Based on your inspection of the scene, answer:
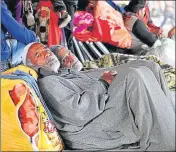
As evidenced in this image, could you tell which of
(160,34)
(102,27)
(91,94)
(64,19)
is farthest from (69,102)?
(160,34)

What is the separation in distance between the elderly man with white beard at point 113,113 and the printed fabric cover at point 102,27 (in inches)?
28.9

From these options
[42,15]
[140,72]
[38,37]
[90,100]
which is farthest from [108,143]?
[42,15]

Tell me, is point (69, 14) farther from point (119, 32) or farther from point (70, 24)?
point (119, 32)

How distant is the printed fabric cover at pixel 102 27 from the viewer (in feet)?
6.54

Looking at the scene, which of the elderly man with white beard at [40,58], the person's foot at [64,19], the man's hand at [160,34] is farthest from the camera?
the man's hand at [160,34]

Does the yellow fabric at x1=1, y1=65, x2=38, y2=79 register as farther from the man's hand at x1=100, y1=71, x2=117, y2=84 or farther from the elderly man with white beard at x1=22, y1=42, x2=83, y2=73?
the man's hand at x1=100, y1=71, x2=117, y2=84

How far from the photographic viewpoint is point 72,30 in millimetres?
1872

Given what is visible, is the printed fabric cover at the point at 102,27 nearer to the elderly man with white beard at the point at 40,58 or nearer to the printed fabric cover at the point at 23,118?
the elderly man with white beard at the point at 40,58

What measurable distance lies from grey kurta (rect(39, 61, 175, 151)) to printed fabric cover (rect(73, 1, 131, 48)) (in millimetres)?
755

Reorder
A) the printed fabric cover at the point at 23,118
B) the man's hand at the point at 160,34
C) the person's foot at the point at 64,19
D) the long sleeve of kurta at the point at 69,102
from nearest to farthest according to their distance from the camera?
1. the printed fabric cover at the point at 23,118
2. the long sleeve of kurta at the point at 69,102
3. the person's foot at the point at 64,19
4. the man's hand at the point at 160,34

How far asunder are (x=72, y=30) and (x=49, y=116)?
2.62ft

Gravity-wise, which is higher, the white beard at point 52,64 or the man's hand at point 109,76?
the white beard at point 52,64

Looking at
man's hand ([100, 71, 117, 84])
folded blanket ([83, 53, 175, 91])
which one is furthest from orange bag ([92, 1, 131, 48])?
man's hand ([100, 71, 117, 84])

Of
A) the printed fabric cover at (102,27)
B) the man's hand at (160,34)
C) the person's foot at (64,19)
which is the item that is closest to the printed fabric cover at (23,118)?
the person's foot at (64,19)
